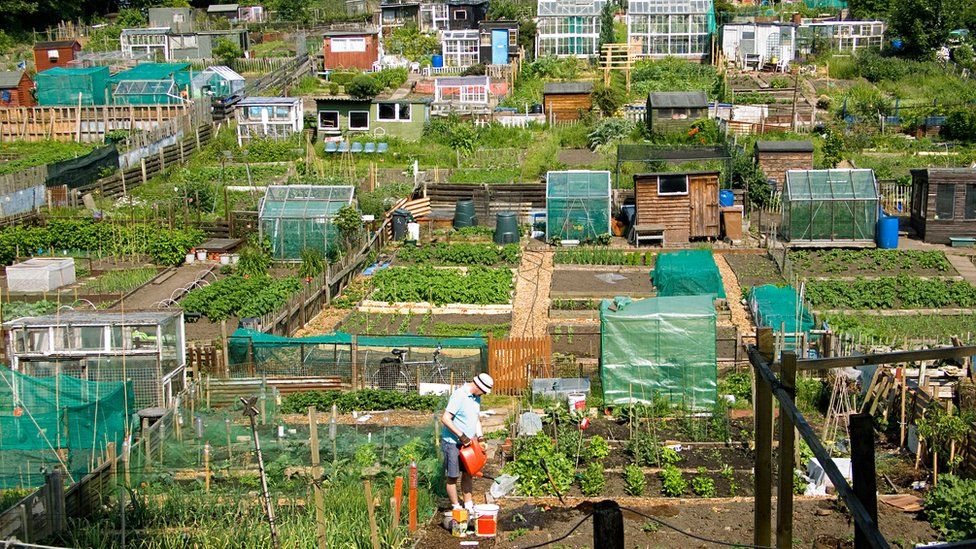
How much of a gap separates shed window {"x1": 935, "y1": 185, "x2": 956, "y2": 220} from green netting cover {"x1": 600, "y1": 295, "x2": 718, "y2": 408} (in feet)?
46.3

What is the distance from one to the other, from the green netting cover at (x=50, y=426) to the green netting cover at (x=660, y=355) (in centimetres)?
755

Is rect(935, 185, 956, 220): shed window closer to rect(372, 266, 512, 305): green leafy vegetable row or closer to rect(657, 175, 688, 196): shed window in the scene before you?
rect(657, 175, 688, 196): shed window

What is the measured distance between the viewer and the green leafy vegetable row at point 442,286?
26.5 m

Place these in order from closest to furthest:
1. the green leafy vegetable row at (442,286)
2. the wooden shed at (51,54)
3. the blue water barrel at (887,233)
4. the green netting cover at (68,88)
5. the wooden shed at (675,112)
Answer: the green leafy vegetable row at (442,286) < the blue water barrel at (887,233) < the wooden shed at (675,112) < the green netting cover at (68,88) < the wooden shed at (51,54)

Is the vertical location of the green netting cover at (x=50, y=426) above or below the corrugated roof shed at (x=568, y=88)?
below

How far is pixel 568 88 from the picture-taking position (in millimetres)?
46812

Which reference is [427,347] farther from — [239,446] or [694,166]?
[694,166]

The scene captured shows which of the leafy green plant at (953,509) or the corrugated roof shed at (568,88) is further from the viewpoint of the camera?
the corrugated roof shed at (568,88)

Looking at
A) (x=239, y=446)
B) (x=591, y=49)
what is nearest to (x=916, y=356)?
(x=239, y=446)

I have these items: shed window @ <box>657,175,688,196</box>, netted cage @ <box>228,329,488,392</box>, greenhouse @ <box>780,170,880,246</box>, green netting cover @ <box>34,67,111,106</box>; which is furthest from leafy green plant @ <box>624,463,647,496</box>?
green netting cover @ <box>34,67,111,106</box>

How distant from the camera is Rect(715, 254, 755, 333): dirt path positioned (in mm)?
24281

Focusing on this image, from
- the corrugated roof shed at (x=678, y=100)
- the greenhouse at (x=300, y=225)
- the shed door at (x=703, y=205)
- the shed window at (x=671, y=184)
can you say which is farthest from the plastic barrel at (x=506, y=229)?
the corrugated roof shed at (x=678, y=100)

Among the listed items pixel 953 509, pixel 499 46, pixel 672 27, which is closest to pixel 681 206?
pixel 953 509

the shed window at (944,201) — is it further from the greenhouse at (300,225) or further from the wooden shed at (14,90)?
the wooden shed at (14,90)
